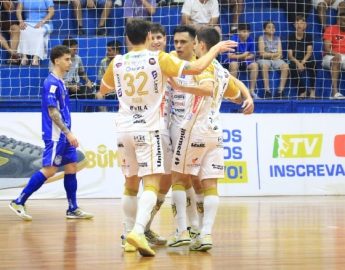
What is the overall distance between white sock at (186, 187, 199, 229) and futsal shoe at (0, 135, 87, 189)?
18.0 ft

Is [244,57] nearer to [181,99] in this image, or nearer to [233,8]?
[233,8]

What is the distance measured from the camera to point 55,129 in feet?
33.6

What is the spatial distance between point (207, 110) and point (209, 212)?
2.90ft

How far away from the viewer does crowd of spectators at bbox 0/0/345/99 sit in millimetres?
15336

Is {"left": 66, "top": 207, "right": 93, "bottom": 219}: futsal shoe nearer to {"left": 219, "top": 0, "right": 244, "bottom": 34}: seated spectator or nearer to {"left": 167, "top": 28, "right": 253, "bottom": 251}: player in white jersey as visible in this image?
{"left": 167, "top": 28, "right": 253, "bottom": 251}: player in white jersey

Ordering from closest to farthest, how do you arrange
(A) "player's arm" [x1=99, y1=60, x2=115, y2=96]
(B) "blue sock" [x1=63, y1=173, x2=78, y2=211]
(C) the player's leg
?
(A) "player's arm" [x1=99, y1=60, x2=115, y2=96] → (C) the player's leg → (B) "blue sock" [x1=63, y1=173, x2=78, y2=211]

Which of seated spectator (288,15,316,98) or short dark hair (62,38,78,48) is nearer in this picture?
short dark hair (62,38,78,48)

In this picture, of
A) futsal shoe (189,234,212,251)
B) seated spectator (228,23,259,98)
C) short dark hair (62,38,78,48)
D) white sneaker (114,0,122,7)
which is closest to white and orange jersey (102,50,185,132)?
futsal shoe (189,234,212,251)

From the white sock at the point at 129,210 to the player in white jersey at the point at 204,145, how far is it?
1.24 feet

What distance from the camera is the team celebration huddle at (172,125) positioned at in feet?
22.6

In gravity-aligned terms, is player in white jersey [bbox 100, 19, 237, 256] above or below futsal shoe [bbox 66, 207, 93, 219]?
above

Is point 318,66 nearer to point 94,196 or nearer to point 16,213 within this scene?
point 94,196

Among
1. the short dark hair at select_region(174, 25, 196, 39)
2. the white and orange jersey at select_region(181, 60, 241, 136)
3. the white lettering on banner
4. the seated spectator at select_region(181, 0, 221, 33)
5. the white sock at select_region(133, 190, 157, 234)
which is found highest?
the seated spectator at select_region(181, 0, 221, 33)

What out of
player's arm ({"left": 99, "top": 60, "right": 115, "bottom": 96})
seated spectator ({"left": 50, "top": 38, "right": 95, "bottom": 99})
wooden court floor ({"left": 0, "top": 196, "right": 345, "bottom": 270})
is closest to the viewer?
wooden court floor ({"left": 0, "top": 196, "right": 345, "bottom": 270})
